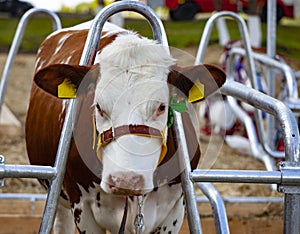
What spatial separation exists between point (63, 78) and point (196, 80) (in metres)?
0.54

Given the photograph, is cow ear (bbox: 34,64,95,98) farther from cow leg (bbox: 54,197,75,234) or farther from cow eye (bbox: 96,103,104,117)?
cow leg (bbox: 54,197,75,234)

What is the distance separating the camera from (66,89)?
11.3 feet

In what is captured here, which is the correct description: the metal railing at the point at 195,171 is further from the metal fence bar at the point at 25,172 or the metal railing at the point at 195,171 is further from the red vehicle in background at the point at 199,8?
the red vehicle in background at the point at 199,8

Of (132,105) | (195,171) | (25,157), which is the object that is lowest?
(25,157)

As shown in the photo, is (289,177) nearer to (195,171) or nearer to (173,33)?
(195,171)

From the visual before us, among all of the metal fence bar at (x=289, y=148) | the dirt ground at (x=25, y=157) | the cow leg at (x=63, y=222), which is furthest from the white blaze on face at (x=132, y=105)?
the cow leg at (x=63, y=222)

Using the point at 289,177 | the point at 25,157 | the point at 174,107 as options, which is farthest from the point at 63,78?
the point at 25,157

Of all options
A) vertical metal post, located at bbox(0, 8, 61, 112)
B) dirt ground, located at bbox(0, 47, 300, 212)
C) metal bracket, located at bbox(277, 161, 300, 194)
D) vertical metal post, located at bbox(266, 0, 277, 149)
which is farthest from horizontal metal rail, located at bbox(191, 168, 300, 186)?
vertical metal post, located at bbox(266, 0, 277, 149)

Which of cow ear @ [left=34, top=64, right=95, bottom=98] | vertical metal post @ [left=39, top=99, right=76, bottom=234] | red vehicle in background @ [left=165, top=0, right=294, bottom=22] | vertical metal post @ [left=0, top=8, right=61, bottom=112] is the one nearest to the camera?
vertical metal post @ [left=39, top=99, right=76, bottom=234]

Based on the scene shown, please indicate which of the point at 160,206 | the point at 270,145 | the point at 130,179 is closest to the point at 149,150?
the point at 130,179

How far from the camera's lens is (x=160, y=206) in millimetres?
3896

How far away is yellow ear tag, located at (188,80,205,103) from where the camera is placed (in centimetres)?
350

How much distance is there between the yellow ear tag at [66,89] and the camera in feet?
11.3

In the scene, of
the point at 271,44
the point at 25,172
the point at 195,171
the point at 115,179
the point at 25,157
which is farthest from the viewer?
the point at 25,157
